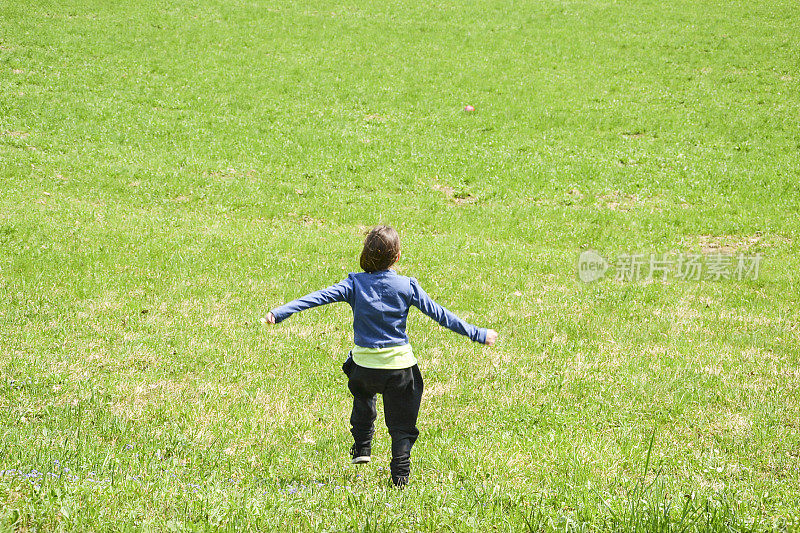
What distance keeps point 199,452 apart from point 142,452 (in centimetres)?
45

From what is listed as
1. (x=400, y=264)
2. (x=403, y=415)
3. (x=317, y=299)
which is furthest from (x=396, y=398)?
(x=400, y=264)

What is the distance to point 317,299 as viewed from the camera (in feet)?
15.7

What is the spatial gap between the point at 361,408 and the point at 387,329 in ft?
2.40

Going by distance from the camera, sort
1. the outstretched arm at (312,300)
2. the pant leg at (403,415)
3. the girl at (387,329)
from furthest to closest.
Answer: the pant leg at (403,415) → the girl at (387,329) → the outstretched arm at (312,300)

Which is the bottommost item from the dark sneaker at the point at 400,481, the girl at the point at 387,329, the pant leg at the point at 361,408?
the dark sneaker at the point at 400,481

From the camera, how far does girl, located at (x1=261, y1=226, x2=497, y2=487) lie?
4.80 metres

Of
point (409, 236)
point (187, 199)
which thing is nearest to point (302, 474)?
point (409, 236)

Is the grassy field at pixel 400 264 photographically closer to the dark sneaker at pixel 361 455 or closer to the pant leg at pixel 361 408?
the dark sneaker at pixel 361 455

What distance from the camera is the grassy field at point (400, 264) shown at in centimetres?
455

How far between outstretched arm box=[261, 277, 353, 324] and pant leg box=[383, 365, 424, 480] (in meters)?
0.76

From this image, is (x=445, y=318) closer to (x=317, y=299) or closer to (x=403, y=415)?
(x=403, y=415)

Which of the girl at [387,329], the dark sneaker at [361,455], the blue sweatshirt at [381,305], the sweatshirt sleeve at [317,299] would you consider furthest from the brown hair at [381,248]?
the dark sneaker at [361,455]

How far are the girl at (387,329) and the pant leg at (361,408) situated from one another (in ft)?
0.04

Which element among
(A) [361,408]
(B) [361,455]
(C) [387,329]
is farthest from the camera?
(B) [361,455]
